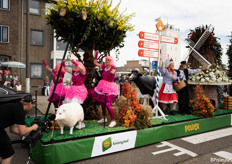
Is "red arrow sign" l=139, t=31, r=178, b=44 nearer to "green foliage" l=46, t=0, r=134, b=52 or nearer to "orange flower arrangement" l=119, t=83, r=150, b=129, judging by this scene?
"green foliage" l=46, t=0, r=134, b=52

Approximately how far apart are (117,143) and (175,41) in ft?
11.3

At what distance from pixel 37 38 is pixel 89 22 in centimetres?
1274

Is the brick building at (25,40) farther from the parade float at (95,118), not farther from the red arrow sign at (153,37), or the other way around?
the red arrow sign at (153,37)

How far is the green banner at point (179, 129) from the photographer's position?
423cm

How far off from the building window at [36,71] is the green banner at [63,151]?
12690mm

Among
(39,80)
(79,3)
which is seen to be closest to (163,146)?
(79,3)

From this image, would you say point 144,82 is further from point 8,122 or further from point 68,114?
point 8,122

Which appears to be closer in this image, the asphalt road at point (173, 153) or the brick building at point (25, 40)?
the asphalt road at point (173, 153)

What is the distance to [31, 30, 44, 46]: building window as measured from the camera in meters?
Result: 14.8

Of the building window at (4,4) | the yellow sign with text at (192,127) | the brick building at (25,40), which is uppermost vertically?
the building window at (4,4)

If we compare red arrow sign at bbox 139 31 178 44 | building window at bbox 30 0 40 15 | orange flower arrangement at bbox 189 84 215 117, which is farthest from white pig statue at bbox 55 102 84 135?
building window at bbox 30 0 40 15

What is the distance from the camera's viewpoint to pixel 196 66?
7371mm

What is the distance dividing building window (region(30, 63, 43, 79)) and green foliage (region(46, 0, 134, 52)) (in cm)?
1176

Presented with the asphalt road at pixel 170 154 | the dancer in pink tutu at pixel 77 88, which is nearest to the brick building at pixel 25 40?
the dancer in pink tutu at pixel 77 88
